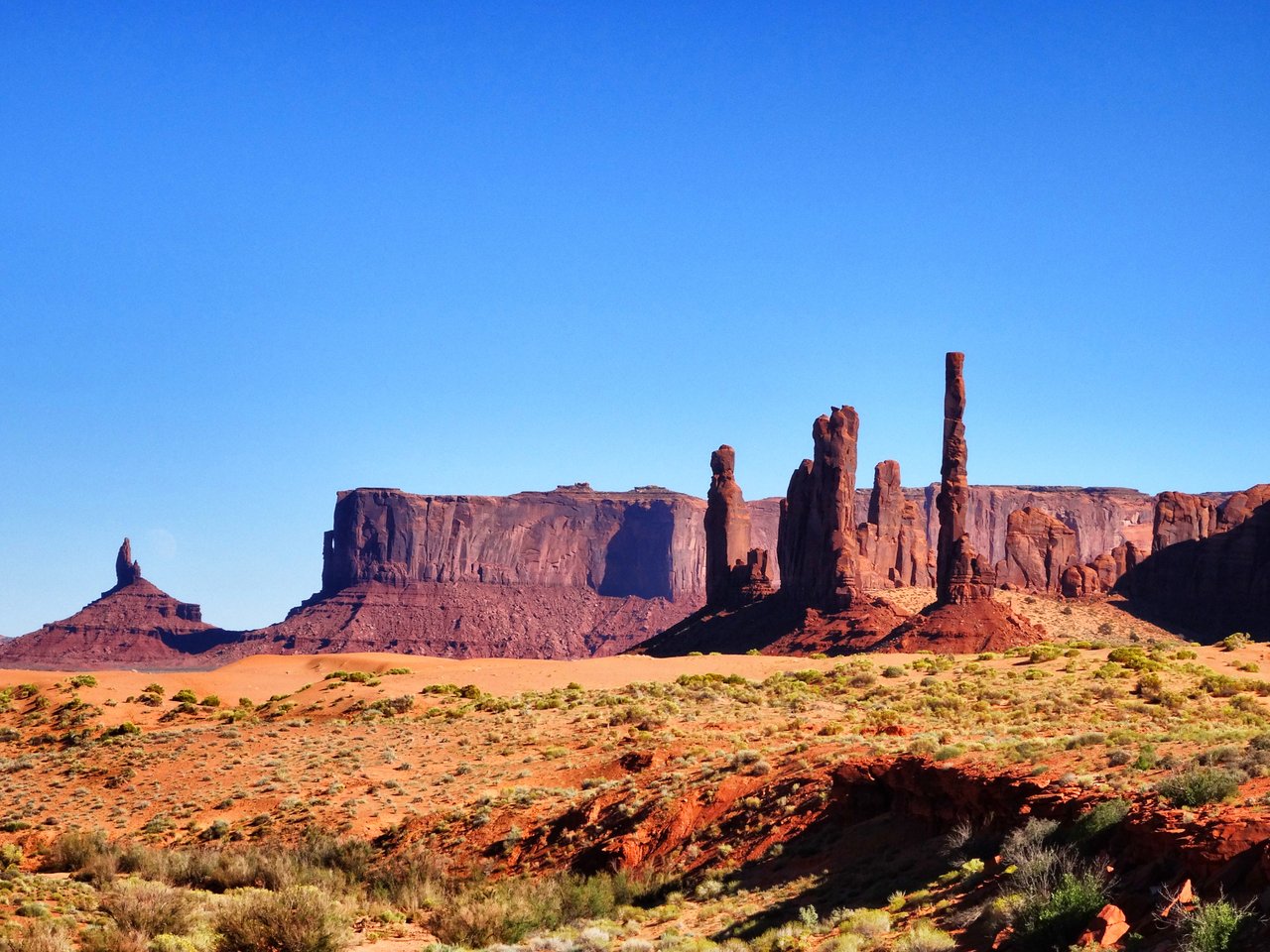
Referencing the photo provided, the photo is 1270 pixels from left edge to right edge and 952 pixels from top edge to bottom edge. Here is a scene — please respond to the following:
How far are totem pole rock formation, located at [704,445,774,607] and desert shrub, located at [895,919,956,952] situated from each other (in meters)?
85.7

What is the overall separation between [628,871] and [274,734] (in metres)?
20.9

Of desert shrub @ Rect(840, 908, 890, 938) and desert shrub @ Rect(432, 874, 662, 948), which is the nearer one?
desert shrub @ Rect(840, 908, 890, 938)

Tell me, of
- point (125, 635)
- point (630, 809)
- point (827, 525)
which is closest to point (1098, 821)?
point (630, 809)

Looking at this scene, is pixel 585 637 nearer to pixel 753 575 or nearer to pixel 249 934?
pixel 753 575

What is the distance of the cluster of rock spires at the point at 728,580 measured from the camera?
81.2 m

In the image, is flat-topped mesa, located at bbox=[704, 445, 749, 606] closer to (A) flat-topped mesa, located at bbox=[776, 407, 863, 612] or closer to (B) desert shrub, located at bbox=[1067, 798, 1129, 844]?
(A) flat-topped mesa, located at bbox=[776, 407, 863, 612]

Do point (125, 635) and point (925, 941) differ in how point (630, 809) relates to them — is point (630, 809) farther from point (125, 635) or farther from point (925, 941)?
point (125, 635)

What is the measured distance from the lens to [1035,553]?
98.2 meters

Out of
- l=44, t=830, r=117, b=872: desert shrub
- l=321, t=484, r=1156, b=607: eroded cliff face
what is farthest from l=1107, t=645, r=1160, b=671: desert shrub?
l=321, t=484, r=1156, b=607: eroded cliff face

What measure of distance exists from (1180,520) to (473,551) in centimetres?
10879

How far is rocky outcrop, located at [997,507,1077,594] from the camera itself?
318 feet

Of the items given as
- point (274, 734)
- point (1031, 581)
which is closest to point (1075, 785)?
point (274, 734)

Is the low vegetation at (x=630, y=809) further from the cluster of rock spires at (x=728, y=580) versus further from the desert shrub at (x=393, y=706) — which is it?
the cluster of rock spires at (x=728, y=580)

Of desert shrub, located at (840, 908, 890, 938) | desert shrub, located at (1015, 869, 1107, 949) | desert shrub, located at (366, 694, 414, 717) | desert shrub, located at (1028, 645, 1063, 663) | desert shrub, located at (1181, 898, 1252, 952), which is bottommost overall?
desert shrub, located at (366, 694, 414, 717)
